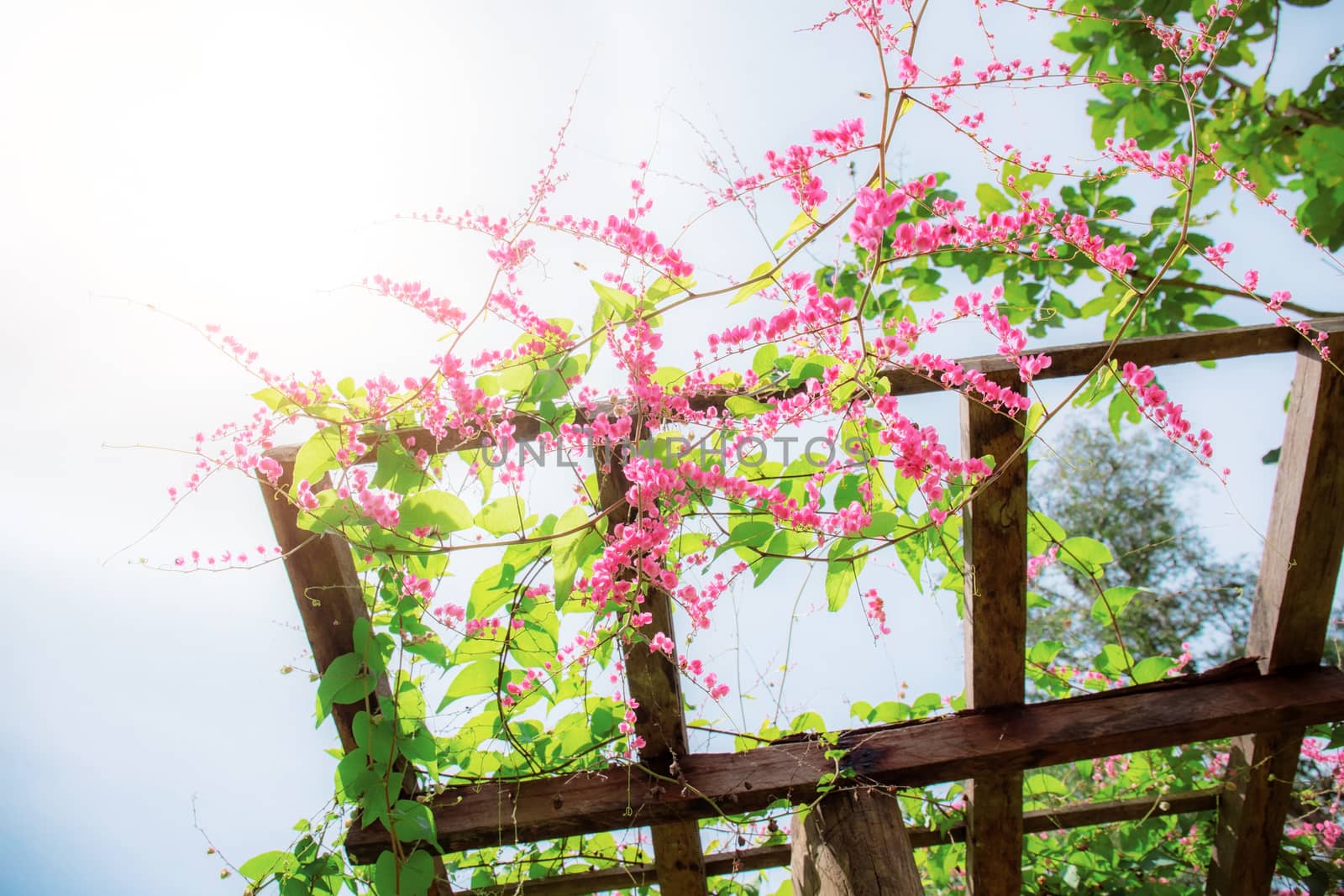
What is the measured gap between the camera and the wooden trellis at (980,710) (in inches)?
54.2

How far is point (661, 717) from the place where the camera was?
1471 millimetres

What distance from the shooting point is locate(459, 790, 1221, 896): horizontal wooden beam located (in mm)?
1728

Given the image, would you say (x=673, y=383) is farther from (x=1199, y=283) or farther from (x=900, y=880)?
(x=1199, y=283)

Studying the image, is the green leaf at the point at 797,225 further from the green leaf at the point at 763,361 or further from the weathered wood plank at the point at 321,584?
the weathered wood plank at the point at 321,584

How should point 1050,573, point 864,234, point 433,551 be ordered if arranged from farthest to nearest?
point 1050,573 < point 433,551 < point 864,234

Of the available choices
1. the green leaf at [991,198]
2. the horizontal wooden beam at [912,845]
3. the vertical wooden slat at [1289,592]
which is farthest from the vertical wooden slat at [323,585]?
the green leaf at [991,198]

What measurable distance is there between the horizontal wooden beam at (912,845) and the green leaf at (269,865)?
37cm

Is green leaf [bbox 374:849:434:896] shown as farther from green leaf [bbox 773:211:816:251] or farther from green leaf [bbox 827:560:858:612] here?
green leaf [bbox 773:211:816:251]

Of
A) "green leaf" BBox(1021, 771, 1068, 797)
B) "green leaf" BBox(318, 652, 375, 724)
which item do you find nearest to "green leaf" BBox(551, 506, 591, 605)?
"green leaf" BBox(318, 652, 375, 724)

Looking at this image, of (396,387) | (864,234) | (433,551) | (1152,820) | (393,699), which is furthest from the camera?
(1152,820)

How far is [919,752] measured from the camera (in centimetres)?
149

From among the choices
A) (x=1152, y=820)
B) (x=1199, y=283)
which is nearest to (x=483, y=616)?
(x=1152, y=820)

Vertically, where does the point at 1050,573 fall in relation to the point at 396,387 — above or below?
above

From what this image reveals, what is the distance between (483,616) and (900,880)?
0.86 metres
